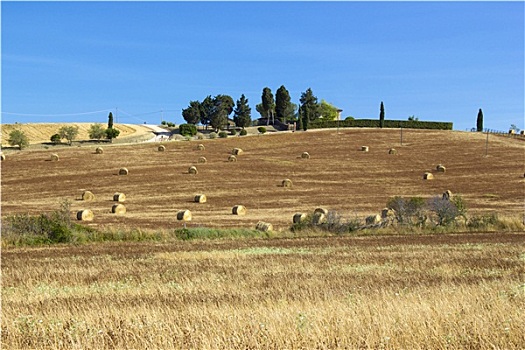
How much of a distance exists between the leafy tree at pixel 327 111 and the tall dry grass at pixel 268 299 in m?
161

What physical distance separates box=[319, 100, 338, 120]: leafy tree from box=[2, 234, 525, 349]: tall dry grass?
161 m

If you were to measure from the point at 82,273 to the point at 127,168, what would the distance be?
197 feet

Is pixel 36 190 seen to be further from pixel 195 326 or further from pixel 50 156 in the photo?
pixel 195 326

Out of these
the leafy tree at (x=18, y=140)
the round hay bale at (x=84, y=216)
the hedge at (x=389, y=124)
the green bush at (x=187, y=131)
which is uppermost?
the hedge at (x=389, y=124)

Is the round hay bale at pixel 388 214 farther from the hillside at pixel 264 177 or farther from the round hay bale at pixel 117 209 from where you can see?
the round hay bale at pixel 117 209

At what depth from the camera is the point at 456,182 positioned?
216 feet

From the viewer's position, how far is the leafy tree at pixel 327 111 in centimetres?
18225

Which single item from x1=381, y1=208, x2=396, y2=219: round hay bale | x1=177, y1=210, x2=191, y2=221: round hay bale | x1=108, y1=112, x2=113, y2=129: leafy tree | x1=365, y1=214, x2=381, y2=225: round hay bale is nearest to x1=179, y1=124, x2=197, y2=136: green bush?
x1=108, y1=112, x2=113, y2=129: leafy tree

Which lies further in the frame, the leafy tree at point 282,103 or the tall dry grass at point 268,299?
the leafy tree at point 282,103

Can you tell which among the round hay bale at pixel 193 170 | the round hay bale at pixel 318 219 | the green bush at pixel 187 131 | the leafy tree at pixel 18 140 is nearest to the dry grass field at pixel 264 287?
the round hay bale at pixel 318 219

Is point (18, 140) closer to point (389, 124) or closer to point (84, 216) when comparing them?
point (84, 216)

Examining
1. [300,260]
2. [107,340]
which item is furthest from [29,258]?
[107,340]

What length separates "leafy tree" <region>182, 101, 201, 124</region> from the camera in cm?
16112

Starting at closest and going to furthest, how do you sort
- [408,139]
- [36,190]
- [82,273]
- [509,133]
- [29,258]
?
[82,273]
[29,258]
[36,190]
[408,139]
[509,133]
